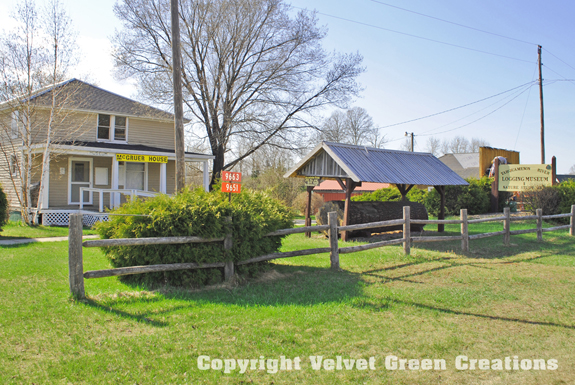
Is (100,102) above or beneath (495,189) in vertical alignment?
above

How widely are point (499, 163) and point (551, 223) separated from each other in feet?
18.7

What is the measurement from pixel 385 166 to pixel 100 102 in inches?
645

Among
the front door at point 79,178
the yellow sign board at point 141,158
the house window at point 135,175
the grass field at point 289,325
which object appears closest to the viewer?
the grass field at point 289,325

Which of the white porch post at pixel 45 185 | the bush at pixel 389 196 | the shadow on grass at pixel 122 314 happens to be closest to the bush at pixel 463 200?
the bush at pixel 389 196

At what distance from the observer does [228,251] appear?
7.02m

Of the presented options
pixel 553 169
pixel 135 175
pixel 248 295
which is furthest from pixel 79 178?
pixel 553 169

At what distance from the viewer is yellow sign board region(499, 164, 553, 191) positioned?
2095 centimetres

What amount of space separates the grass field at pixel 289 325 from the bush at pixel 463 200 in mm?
15136

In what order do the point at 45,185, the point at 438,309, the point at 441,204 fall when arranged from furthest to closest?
the point at 45,185, the point at 441,204, the point at 438,309

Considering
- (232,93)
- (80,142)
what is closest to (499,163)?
(232,93)

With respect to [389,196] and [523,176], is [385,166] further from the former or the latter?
[523,176]

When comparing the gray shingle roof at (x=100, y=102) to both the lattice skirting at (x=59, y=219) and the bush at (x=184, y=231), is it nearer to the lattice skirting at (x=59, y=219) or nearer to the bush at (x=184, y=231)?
the lattice skirting at (x=59, y=219)

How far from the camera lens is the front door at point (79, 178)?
813 inches

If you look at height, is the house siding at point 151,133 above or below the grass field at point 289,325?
above
